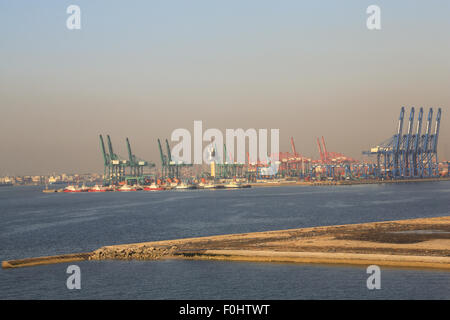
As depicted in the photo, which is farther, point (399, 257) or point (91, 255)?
point (91, 255)
